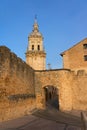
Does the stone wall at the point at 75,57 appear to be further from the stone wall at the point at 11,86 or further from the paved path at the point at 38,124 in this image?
the paved path at the point at 38,124

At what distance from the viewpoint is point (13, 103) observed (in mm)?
12664

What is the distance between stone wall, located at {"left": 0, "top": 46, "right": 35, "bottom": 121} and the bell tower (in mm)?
38485

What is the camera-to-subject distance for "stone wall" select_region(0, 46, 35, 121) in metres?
11.5

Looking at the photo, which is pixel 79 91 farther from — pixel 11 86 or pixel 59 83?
pixel 11 86

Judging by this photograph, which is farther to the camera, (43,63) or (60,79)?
(43,63)

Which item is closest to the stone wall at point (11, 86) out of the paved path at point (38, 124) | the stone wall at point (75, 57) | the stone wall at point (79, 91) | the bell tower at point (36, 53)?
the paved path at point (38, 124)

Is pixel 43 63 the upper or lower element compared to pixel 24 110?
upper

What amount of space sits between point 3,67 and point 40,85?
955 cm

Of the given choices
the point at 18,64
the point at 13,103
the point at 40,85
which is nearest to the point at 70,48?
the point at 40,85

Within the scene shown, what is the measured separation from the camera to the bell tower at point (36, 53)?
Result: 54.2 meters

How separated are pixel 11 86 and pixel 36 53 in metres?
42.0

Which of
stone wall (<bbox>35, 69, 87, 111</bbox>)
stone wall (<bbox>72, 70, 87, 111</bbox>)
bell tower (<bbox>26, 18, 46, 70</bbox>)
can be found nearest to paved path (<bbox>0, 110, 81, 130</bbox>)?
stone wall (<bbox>35, 69, 87, 111</bbox>)

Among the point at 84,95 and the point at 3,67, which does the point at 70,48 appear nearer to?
the point at 84,95

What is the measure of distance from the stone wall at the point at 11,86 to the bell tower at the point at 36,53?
38485 millimetres
